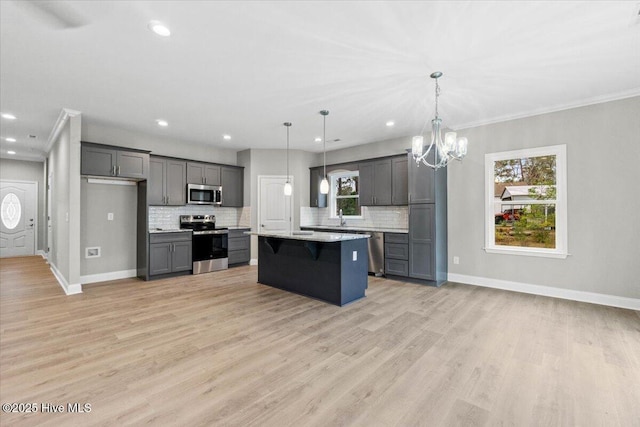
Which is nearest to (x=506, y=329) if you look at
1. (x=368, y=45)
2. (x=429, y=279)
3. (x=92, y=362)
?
(x=429, y=279)

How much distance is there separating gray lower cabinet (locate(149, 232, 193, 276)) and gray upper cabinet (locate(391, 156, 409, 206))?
410 cm

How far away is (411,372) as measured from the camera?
228 cm

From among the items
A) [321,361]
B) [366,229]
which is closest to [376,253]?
[366,229]

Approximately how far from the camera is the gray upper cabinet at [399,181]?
5508 millimetres

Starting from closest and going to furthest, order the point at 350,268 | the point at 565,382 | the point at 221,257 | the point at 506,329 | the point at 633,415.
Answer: the point at 633,415 → the point at 565,382 → the point at 506,329 → the point at 350,268 → the point at 221,257

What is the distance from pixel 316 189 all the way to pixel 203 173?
258 centimetres

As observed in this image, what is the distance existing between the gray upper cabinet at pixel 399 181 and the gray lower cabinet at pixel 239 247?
3.35 meters

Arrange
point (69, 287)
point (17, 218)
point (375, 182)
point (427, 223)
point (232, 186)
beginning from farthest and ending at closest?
point (17, 218), point (232, 186), point (375, 182), point (427, 223), point (69, 287)

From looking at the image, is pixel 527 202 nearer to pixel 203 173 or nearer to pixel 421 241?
pixel 421 241

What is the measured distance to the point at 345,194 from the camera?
6988 millimetres

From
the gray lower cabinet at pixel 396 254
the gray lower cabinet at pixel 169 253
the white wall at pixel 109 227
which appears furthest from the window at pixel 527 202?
the white wall at pixel 109 227

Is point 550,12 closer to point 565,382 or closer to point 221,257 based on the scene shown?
point 565,382

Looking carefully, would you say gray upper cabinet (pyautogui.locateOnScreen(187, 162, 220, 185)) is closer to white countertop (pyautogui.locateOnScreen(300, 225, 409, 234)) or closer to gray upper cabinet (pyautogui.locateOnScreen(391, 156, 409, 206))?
white countertop (pyautogui.locateOnScreen(300, 225, 409, 234))

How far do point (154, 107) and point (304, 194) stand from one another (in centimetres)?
370
